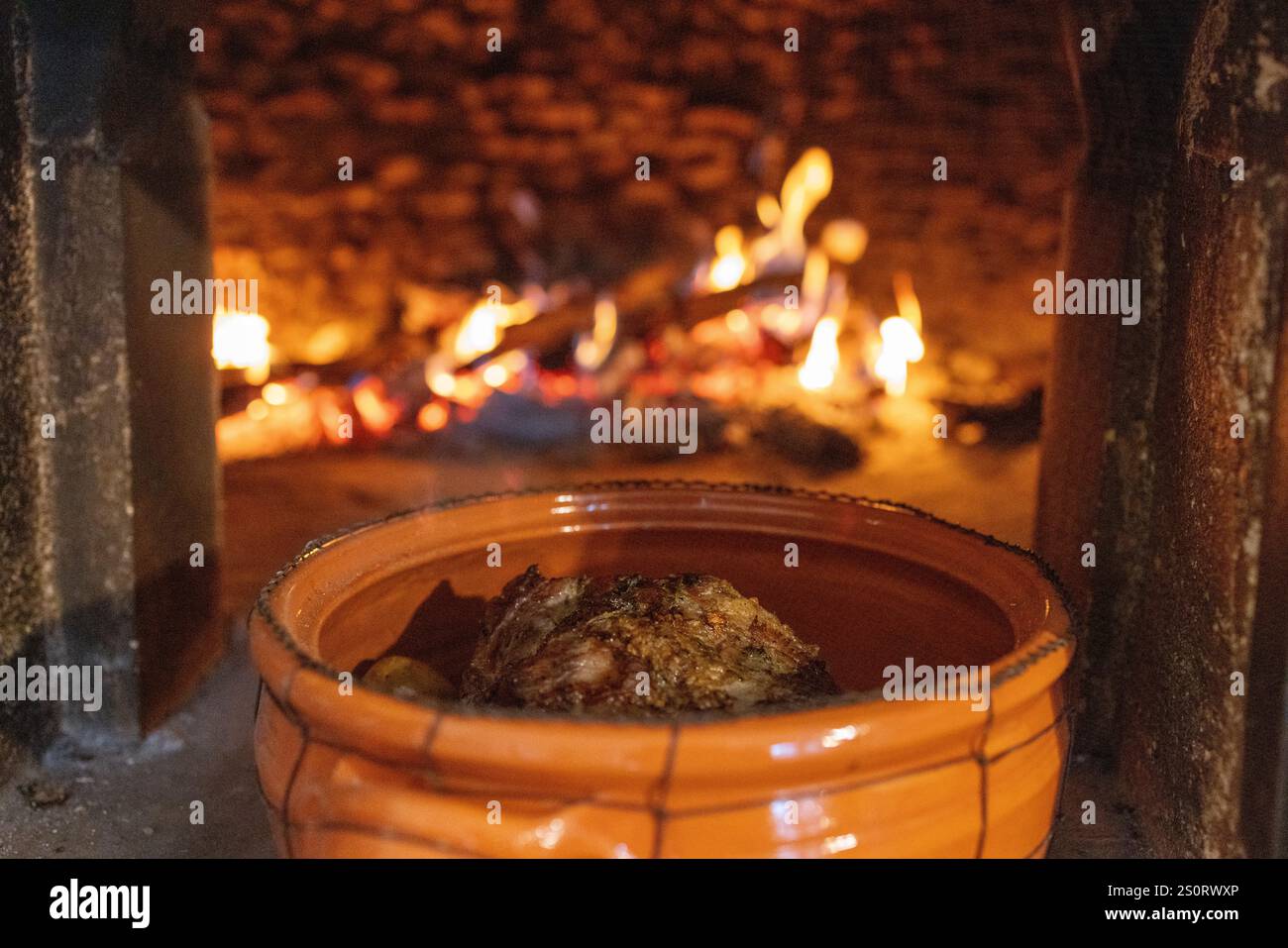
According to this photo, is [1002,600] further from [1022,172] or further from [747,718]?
[1022,172]

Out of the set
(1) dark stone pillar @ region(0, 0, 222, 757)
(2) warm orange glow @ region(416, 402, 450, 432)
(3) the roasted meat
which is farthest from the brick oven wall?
(3) the roasted meat

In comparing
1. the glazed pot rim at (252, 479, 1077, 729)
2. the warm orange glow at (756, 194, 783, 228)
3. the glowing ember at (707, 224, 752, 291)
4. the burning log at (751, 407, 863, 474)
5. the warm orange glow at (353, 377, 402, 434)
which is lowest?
the burning log at (751, 407, 863, 474)

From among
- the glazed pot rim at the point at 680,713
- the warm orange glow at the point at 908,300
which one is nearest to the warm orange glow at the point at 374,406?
the warm orange glow at the point at 908,300

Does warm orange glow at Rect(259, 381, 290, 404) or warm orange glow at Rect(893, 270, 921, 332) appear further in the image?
warm orange glow at Rect(893, 270, 921, 332)

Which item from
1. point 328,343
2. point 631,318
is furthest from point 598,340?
point 328,343

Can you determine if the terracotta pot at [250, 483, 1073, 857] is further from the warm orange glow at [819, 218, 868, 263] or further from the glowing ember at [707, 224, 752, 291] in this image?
the warm orange glow at [819, 218, 868, 263]

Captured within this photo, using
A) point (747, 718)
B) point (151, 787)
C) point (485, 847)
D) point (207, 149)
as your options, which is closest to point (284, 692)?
point (485, 847)

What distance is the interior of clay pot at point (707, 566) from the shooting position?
2.00 meters

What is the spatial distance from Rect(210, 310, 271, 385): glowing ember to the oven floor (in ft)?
2.53

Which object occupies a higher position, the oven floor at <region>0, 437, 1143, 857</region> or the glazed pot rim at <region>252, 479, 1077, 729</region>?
the glazed pot rim at <region>252, 479, 1077, 729</region>

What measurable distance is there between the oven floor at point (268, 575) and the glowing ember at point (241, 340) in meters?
0.77

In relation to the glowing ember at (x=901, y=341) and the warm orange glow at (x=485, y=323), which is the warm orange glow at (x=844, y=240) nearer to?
the glowing ember at (x=901, y=341)

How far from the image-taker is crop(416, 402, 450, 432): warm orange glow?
18.1 feet
